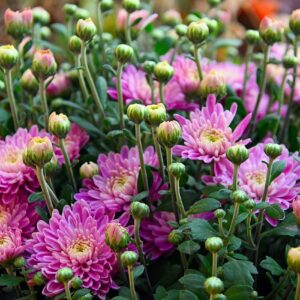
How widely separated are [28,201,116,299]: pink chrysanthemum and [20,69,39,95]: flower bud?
0.57ft

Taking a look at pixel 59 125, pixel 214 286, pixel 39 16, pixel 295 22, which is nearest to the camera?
pixel 214 286

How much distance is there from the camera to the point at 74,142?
1.98 ft

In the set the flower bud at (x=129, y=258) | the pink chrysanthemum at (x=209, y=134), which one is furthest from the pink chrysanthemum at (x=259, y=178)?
the flower bud at (x=129, y=258)

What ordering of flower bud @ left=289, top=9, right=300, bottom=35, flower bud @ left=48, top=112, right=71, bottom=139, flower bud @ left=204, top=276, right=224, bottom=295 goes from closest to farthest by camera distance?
flower bud @ left=204, top=276, right=224, bottom=295
flower bud @ left=48, top=112, right=71, bottom=139
flower bud @ left=289, top=9, right=300, bottom=35

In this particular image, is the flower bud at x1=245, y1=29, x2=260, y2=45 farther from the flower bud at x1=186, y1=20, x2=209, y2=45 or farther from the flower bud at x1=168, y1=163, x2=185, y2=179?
the flower bud at x1=168, y1=163, x2=185, y2=179

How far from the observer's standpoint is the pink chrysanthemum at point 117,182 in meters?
0.53

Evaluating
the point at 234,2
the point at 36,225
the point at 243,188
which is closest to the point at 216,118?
the point at 243,188

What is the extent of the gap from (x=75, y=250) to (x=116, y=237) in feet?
0.18

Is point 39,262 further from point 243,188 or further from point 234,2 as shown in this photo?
point 234,2

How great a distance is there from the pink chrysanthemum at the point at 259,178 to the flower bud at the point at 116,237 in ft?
0.35

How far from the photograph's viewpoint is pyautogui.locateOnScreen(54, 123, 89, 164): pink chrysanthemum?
1.90ft

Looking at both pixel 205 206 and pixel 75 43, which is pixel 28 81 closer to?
pixel 75 43

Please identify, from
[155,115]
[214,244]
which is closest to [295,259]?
[214,244]

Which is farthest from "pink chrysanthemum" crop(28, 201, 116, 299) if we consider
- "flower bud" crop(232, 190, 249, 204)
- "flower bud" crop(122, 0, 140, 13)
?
"flower bud" crop(122, 0, 140, 13)
